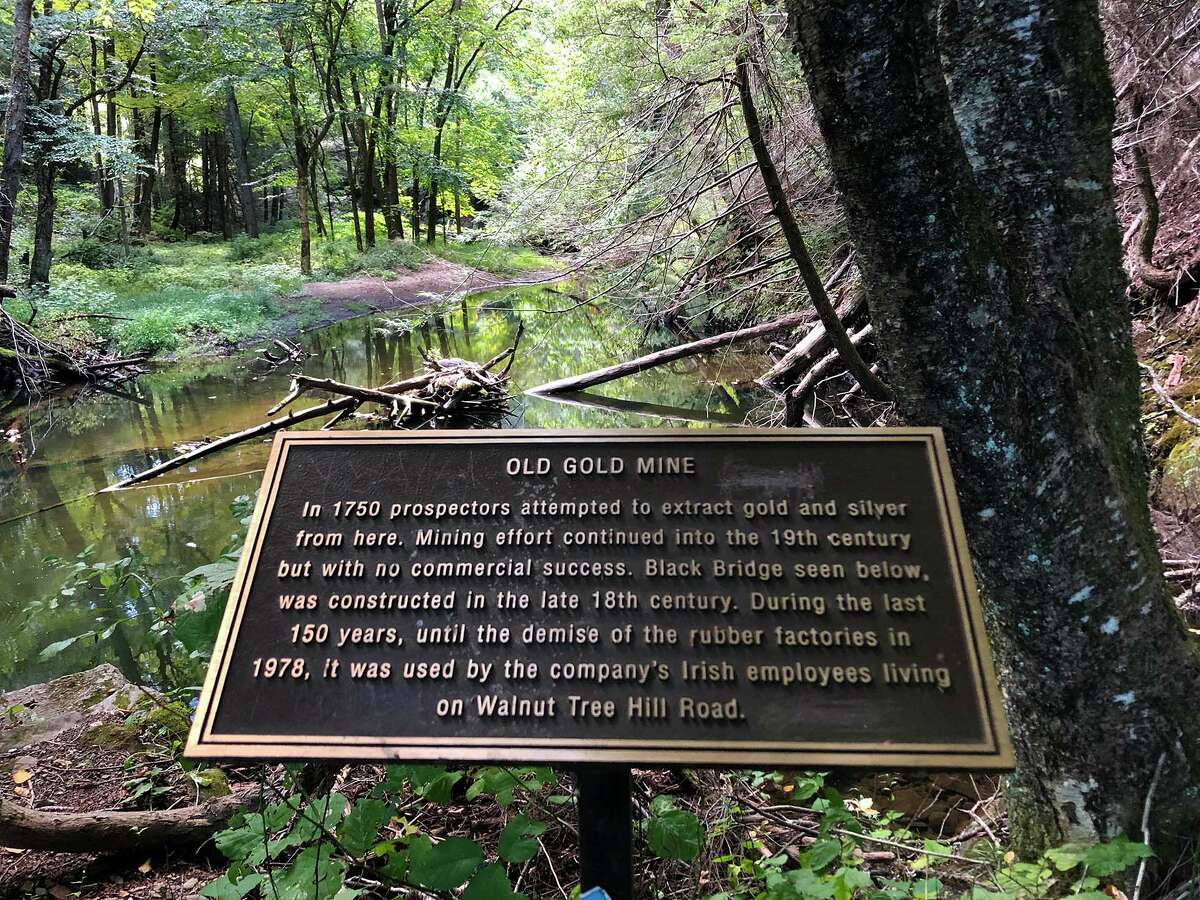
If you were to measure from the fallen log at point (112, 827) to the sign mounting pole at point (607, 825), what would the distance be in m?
1.64

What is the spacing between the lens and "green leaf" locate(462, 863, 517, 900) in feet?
6.12

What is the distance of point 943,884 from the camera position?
2.29m

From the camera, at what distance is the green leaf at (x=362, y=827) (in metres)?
2.15

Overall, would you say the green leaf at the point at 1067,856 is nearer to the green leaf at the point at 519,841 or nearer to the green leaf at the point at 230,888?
the green leaf at the point at 519,841

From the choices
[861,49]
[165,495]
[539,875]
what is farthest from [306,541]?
[165,495]

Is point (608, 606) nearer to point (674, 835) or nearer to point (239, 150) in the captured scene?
point (674, 835)

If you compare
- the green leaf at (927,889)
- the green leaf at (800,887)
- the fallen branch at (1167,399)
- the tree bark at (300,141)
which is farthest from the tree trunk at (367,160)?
the green leaf at (927,889)

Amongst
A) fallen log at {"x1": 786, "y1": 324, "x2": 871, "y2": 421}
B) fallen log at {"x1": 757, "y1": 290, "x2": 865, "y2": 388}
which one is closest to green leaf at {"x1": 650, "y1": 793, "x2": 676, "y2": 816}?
fallen log at {"x1": 786, "y1": 324, "x2": 871, "y2": 421}

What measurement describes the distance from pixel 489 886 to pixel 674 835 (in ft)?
2.03

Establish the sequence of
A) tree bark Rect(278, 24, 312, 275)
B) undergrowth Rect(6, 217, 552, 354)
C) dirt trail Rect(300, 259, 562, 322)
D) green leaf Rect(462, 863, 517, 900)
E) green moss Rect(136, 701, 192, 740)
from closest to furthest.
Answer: green leaf Rect(462, 863, 517, 900), green moss Rect(136, 701, 192, 740), undergrowth Rect(6, 217, 552, 354), dirt trail Rect(300, 259, 562, 322), tree bark Rect(278, 24, 312, 275)

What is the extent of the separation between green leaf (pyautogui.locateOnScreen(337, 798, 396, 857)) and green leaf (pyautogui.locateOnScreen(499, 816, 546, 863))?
396 millimetres

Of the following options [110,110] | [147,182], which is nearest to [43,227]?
[110,110]

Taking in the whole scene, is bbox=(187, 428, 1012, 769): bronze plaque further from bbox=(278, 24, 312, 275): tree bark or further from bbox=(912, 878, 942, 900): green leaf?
bbox=(278, 24, 312, 275): tree bark

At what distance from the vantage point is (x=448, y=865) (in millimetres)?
1941
